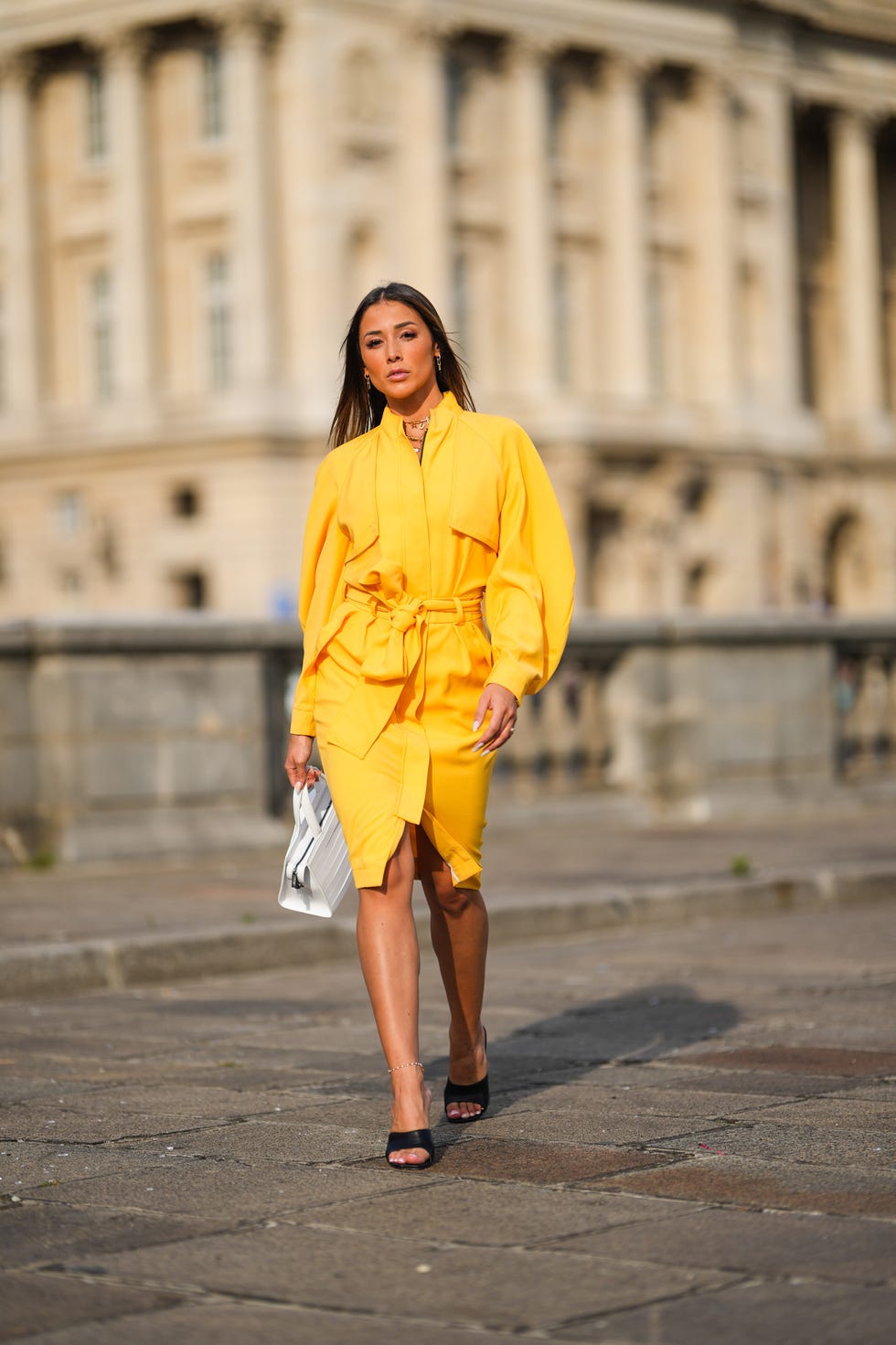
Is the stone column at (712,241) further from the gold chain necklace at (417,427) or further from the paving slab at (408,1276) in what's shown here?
the paving slab at (408,1276)

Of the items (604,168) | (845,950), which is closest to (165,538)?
(604,168)

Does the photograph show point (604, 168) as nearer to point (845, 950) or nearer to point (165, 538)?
point (165, 538)

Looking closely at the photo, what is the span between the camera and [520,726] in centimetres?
1656

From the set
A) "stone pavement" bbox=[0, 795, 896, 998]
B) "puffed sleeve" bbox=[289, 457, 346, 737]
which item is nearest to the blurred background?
"stone pavement" bbox=[0, 795, 896, 998]

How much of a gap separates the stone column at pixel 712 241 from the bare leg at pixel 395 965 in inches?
2126

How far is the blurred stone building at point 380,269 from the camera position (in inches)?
2045

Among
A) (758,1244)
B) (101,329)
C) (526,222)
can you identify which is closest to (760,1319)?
(758,1244)

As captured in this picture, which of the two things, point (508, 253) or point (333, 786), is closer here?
point (333, 786)

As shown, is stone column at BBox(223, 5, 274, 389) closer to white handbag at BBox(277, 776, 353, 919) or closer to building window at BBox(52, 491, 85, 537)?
building window at BBox(52, 491, 85, 537)

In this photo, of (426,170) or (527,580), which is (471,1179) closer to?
(527,580)

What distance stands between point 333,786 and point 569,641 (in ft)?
35.1

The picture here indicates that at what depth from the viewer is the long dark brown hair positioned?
6043mm

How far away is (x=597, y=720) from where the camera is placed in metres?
17.2

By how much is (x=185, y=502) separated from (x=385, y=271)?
623 cm
